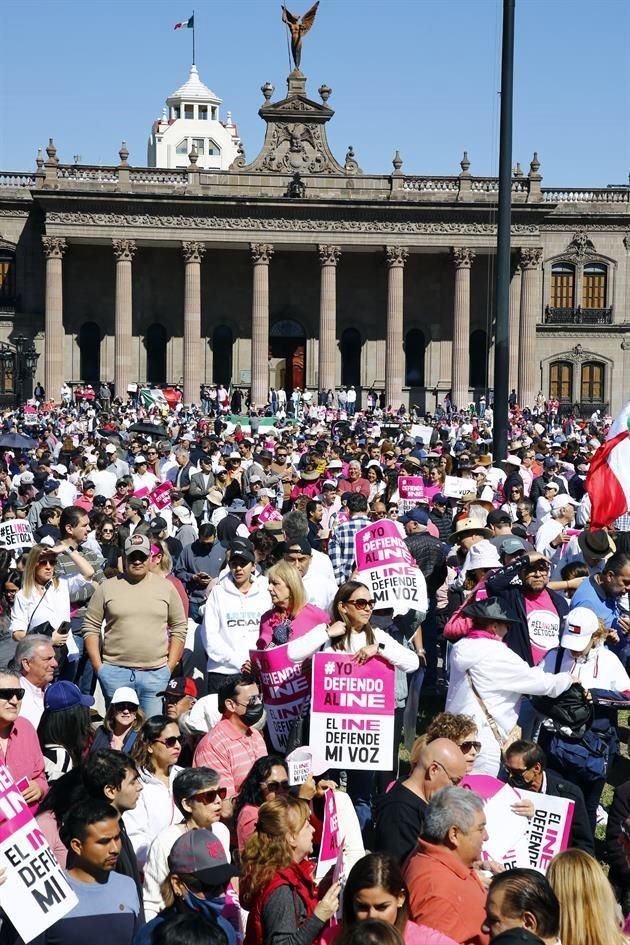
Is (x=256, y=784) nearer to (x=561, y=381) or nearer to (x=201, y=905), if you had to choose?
(x=201, y=905)

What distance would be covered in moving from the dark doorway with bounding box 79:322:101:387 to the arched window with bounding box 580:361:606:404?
20101 millimetres

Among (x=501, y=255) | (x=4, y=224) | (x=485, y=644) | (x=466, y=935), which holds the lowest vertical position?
(x=466, y=935)

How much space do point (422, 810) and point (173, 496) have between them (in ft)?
35.0

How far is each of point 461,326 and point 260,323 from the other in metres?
7.80

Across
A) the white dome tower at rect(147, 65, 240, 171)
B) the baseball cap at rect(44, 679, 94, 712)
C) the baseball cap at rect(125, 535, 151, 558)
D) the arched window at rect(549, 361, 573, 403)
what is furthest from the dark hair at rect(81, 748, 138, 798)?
the white dome tower at rect(147, 65, 240, 171)

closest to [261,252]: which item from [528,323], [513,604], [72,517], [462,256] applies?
[462,256]

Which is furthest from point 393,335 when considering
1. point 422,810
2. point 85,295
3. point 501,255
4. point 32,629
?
point 422,810

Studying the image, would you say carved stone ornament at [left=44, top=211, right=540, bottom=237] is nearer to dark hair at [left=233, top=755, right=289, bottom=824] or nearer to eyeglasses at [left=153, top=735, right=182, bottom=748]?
eyeglasses at [left=153, top=735, right=182, bottom=748]

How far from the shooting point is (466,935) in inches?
249

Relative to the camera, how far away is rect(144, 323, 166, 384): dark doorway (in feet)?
198

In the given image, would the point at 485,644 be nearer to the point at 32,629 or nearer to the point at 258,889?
the point at 258,889

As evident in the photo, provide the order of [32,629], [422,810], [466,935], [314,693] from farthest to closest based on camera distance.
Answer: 1. [32,629]
2. [314,693]
3. [422,810]
4. [466,935]

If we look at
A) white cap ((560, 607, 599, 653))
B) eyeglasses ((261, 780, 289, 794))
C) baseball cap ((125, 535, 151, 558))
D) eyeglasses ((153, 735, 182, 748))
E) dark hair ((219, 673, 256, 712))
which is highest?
baseball cap ((125, 535, 151, 558))

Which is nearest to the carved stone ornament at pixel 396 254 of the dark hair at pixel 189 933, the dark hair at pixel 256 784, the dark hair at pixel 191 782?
the dark hair at pixel 256 784
